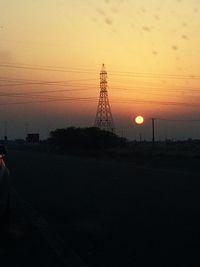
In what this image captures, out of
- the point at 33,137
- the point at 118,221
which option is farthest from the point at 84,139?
the point at 118,221

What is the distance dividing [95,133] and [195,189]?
93448mm

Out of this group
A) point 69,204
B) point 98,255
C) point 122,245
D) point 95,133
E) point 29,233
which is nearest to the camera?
point 98,255

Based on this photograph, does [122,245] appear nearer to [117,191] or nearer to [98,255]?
[98,255]

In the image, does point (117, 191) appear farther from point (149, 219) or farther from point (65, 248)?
point (65, 248)

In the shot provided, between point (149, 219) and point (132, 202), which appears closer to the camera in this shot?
point (149, 219)

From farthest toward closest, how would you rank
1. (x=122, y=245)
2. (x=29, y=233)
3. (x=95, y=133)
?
(x=95, y=133)
(x=29, y=233)
(x=122, y=245)

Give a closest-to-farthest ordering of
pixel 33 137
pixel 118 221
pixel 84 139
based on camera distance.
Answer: pixel 118 221
pixel 84 139
pixel 33 137

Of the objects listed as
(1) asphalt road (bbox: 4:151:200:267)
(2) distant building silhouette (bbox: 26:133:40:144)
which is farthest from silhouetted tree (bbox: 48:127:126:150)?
(1) asphalt road (bbox: 4:151:200:267)

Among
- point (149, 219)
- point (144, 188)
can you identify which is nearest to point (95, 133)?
point (144, 188)

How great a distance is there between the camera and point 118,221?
15164 millimetres

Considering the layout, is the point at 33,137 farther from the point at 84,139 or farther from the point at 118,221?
the point at 118,221

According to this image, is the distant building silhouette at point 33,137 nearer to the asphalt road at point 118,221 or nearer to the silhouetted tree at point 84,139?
the silhouetted tree at point 84,139

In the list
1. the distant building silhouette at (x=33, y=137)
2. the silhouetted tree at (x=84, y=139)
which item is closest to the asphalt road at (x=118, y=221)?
the silhouetted tree at (x=84, y=139)

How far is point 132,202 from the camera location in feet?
65.2
